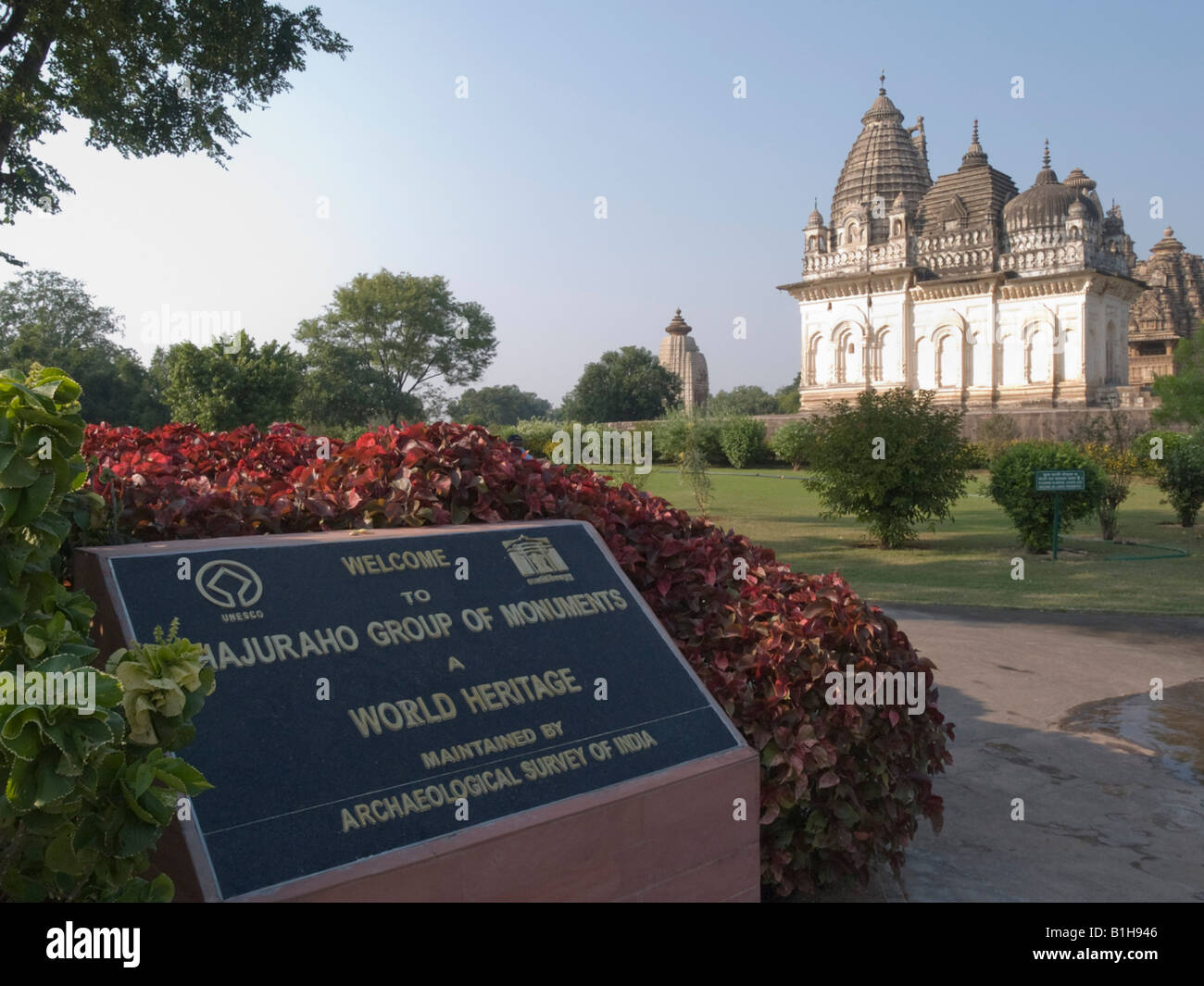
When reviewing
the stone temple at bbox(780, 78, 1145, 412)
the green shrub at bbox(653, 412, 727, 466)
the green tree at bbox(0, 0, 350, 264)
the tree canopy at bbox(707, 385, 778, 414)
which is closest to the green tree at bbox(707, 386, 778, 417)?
the tree canopy at bbox(707, 385, 778, 414)

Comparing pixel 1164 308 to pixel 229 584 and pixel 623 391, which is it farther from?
pixel 229 584

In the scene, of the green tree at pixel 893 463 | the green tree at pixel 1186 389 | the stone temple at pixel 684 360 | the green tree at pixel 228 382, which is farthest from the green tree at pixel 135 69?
the stone temple at pixel 684 360

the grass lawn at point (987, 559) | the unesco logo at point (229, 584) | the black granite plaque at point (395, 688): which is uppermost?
the unesco logo at point (229, 584)

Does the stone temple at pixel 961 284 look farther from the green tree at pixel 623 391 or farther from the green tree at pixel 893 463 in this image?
the green tree at pixel 893 463

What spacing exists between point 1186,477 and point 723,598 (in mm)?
16776

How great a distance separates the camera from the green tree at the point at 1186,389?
77.4ft

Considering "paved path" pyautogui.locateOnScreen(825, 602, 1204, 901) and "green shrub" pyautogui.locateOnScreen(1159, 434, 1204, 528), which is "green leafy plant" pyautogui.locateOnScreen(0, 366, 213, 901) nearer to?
"paved path" pyautogui.locateOnScreen(825, 602, 1204, 901)

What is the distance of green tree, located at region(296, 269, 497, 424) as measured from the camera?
49906 mm

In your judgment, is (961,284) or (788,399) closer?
(961,284)

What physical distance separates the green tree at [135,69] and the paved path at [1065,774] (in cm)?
1288

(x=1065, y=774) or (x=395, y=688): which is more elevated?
(x=395, y=688)

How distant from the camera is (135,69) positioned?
47.2 ft

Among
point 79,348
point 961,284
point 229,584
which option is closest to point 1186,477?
point 229,584
